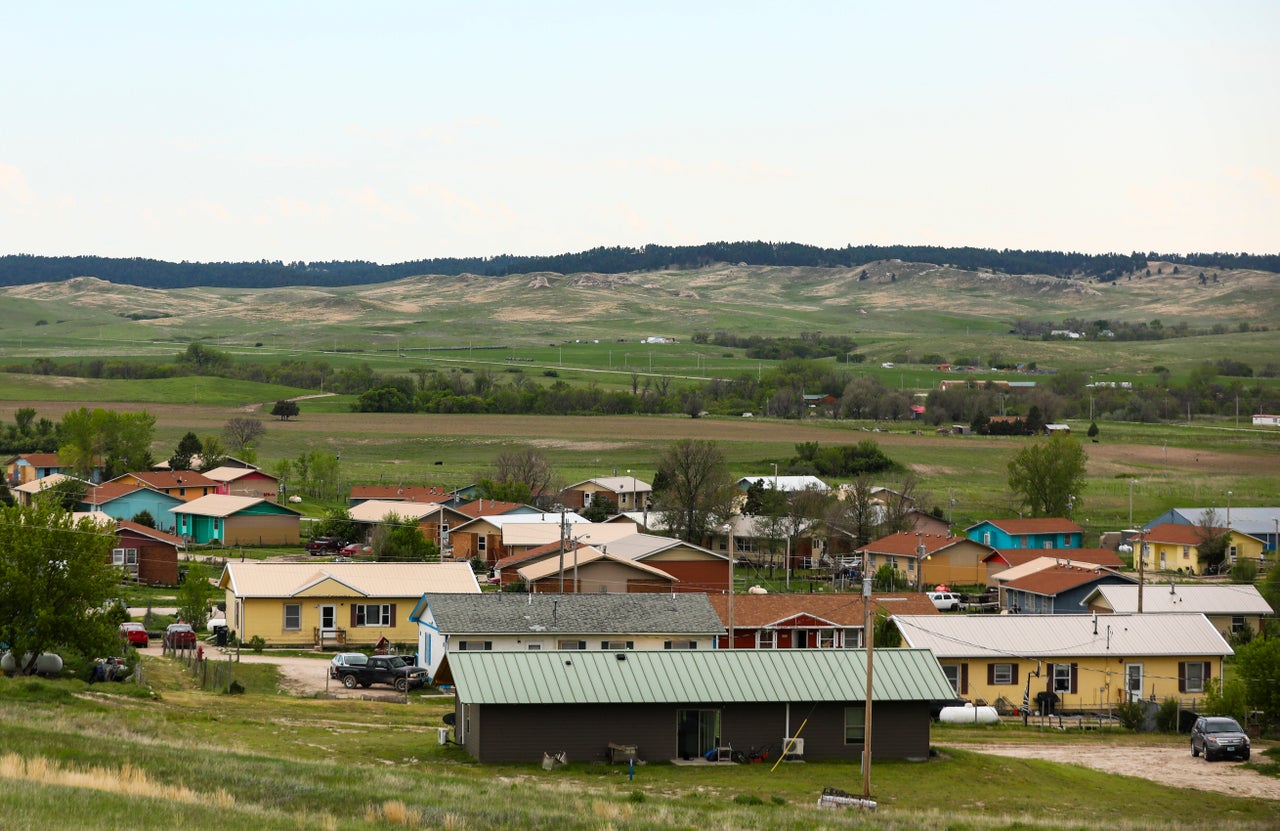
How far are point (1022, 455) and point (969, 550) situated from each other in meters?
19.3

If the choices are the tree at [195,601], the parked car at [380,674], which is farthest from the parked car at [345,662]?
the tree at [195,601]

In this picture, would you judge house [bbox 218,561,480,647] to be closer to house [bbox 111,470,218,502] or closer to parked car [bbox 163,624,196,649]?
parked car [bbox 163,624,196,649]

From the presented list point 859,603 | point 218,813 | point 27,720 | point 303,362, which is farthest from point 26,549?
point 303,362

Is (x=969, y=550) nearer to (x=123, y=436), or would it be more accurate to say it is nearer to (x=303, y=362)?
(x=123, y=436)

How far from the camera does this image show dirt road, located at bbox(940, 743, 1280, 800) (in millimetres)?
27609

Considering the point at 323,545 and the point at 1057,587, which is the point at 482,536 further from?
the point at 1057,587

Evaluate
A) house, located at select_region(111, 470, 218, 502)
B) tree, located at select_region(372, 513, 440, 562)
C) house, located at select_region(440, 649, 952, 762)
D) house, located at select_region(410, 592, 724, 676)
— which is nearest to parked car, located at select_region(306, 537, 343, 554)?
tree, located at select_region(372, 513, 440, 562)

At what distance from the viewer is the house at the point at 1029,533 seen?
227 feet

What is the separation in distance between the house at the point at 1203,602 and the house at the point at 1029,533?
19405 millimetres

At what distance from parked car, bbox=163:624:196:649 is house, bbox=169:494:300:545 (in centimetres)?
2489

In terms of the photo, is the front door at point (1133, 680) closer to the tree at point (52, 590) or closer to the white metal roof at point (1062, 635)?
the white metal roof at point (1062, 635)

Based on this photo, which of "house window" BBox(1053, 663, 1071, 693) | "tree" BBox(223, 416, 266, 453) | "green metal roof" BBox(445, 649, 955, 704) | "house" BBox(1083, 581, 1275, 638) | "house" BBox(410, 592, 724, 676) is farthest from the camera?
"tree" BBox(223, 416, 266, 453)

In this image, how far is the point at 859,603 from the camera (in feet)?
144

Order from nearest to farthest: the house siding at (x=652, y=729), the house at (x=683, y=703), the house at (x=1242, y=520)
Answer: the house siding at (x=652, y=729) → the house at (x=683, y=703) → the house at (x=1242, y=520)
